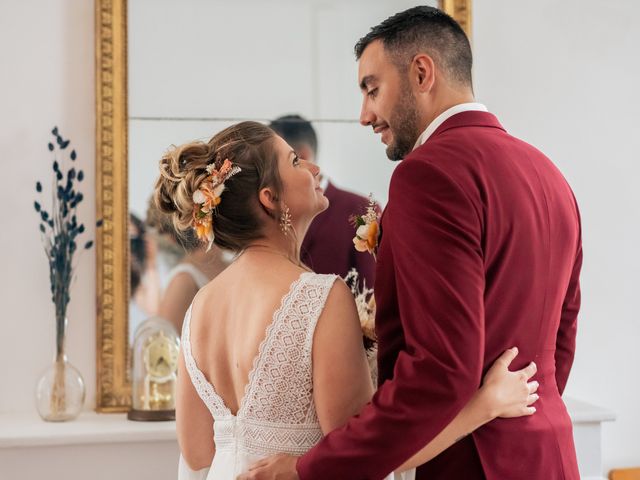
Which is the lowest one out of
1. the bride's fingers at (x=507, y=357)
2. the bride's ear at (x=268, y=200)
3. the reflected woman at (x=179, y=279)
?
the bride's fingers at (x=507, y=357)

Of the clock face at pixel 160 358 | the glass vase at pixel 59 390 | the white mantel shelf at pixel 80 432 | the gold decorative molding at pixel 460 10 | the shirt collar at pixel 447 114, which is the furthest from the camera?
the gold decorative molding at pixel 460 10

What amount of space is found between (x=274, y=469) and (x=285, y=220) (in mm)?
540

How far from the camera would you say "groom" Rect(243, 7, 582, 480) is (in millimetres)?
1568

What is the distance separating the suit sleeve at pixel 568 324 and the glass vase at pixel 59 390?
67.3 inches

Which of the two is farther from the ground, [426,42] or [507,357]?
[426,42]

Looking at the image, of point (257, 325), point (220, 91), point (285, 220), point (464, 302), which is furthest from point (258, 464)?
point (220, 91)

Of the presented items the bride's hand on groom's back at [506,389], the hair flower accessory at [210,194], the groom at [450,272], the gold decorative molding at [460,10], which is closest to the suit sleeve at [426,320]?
the groom at [450,272]

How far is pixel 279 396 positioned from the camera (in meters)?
1.89

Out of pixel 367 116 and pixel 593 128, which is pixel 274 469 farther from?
pixel 593 128

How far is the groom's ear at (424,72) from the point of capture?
1869mm

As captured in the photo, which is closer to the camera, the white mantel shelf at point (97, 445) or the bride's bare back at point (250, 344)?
the bride's bare back at point (250, 344)

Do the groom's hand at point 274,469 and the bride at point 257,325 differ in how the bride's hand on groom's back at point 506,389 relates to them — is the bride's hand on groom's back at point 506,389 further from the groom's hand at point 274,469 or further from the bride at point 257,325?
the groom's hand at point 274,469

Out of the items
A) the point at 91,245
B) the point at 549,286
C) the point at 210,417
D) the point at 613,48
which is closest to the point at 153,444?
the point at 91,245

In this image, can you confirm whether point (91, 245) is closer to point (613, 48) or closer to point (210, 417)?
point (210, 417)
